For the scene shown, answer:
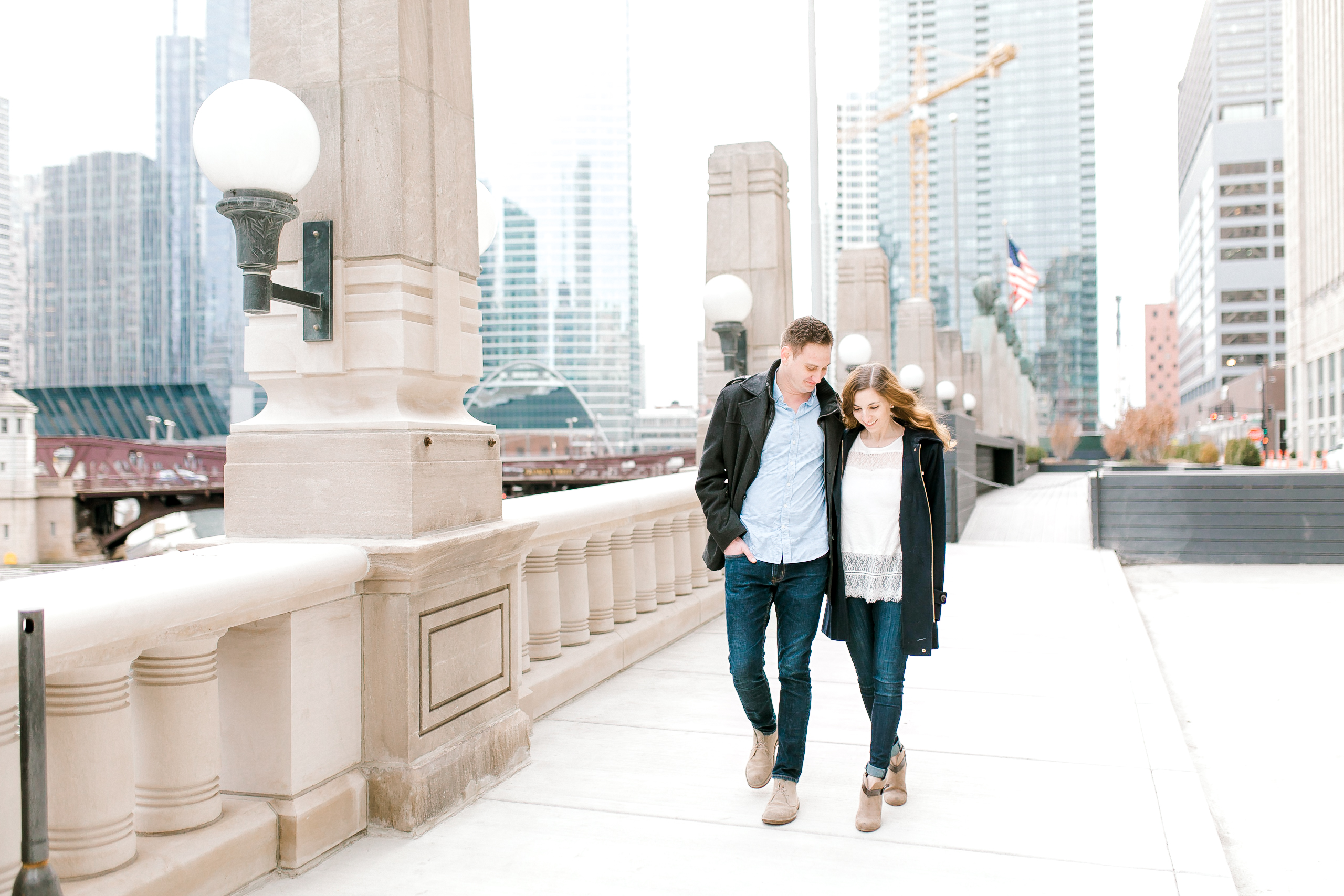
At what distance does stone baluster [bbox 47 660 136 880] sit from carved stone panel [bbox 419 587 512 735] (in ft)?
3.85

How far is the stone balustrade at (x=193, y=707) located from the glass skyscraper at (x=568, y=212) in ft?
403

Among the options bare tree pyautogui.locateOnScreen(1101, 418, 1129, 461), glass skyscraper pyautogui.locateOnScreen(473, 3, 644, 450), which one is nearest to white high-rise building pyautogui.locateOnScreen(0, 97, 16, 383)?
glass skyscraper pyautogui.locateOnScreen(473, 3, 644, 450)

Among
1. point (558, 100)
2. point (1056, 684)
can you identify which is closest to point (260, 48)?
point (1056, 684)

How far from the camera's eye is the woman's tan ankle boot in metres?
3.56

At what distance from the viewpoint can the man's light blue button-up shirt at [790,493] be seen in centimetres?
369

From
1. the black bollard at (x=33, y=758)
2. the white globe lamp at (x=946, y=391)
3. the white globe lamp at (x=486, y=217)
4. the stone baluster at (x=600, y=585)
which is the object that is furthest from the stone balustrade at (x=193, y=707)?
the white globe lamp at (x=946, y=391)

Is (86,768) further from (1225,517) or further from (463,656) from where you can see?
(1225,517)

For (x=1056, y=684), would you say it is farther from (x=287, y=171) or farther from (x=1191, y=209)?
(x=1191, y=209)

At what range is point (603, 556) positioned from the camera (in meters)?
6.01

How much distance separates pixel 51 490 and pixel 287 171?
220ft

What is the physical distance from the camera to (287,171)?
323 centimetres

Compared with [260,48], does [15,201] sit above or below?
above

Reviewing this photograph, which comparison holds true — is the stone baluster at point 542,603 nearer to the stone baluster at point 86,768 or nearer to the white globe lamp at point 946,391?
the stone baluster at point 86,768

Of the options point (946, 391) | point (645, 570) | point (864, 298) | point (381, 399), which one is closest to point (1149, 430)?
point (946, 391)
